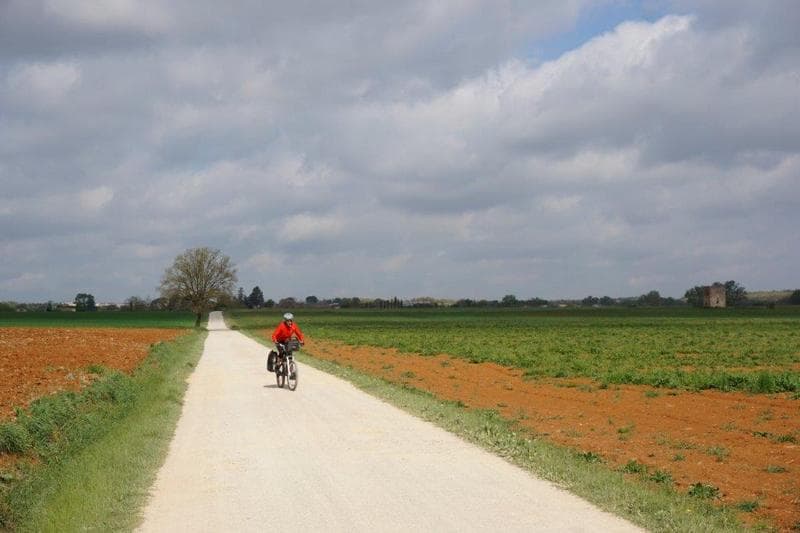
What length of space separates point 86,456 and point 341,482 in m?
4.64

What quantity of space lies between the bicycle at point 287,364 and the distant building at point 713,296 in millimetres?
169533

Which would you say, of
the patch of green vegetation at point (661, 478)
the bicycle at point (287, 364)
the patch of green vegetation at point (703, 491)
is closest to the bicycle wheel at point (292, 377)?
the bicycle at point (287, 364)

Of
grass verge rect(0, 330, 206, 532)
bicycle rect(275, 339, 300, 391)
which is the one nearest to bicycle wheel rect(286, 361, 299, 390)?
bicycle rect(275, 339, 300, 391)

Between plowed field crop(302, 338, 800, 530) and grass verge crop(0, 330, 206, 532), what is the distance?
22.7 ft

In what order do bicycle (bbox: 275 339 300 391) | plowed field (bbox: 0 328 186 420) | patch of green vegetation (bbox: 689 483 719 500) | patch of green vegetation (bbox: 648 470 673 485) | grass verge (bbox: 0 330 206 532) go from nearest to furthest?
grass verge (bbox: 0 330 206 532), patch of green vegetation (bbox: 689 483 719 500), patch of green vegetation (bbox: 648 470 673 485), plowed field (bbox: 0 328 186 420), bicycle (bbox: 275 339 300 391)

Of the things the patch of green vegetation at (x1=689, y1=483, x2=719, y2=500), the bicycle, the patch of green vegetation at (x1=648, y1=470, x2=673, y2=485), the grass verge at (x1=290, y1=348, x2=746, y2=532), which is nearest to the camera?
the grass verge at (x1=290, y1=348, x2=746, y2=532)

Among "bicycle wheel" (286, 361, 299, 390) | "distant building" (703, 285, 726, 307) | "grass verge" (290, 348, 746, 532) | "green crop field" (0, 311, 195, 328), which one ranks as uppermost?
"distant building" (703, 285, 726, 307)

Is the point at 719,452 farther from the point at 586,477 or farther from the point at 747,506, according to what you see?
the point at 586,477

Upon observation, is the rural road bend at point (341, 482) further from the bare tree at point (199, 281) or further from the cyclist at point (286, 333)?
the bare tree at point (199, 281)

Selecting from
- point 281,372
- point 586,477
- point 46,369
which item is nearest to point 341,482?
point 586,477

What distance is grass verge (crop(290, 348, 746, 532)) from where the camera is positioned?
8312 mm

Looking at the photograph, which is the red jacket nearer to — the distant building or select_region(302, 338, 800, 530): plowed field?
select_region(302, 338, 800, 530): plowed field

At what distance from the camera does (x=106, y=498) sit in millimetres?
9055

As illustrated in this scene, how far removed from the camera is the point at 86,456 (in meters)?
12.0
